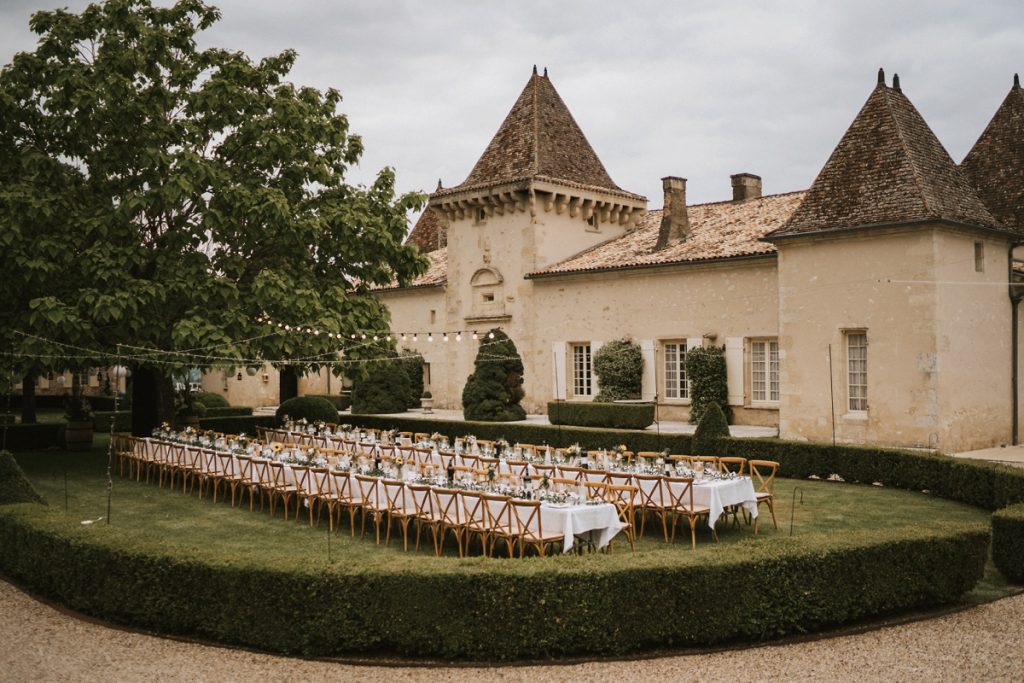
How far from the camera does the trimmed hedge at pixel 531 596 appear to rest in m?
8.46

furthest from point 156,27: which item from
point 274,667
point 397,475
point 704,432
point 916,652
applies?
point 916,652

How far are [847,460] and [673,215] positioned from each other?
13.0 m

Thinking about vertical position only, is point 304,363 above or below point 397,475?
above

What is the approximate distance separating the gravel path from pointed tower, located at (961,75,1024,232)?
1714 cm

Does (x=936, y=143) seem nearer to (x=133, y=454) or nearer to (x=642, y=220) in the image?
(x=642, y=220)

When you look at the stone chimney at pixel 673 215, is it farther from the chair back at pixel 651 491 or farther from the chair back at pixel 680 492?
the chair back at pixel 680 492

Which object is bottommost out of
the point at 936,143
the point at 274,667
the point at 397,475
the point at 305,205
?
the point at 274,667

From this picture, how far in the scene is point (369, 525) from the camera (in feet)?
48.5

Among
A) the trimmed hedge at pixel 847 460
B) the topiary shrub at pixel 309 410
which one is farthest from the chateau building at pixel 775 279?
the topiary shrub at pixel 309 410

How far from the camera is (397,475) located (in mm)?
13859

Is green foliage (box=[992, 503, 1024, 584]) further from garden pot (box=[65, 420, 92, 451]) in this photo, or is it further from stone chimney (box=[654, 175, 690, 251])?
garden pot (box=[65, 420, 92, 451])

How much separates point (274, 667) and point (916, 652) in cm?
611

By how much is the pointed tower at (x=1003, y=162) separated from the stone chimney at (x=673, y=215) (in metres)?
8.32

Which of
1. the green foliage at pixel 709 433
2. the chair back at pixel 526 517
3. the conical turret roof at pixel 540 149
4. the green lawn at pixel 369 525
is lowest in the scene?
the green lawn at pixel 369 525
